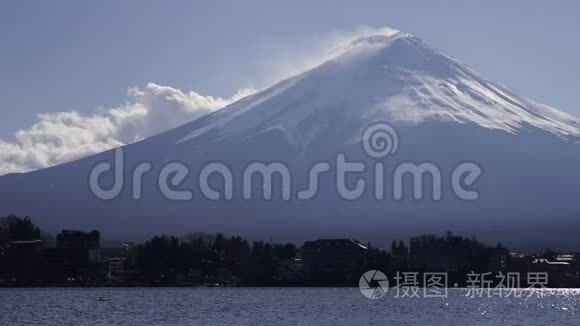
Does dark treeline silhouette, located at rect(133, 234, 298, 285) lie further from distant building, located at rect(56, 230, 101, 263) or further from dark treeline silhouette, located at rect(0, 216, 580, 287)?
distant building, located at rect(56, 230, 101, 263)

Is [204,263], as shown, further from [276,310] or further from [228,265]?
[276,310]

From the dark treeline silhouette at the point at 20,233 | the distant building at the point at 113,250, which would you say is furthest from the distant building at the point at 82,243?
the distant building at the point at 113,250

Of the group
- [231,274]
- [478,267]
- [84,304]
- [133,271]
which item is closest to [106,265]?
[133,271]

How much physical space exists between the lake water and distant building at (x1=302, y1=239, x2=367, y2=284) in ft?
115

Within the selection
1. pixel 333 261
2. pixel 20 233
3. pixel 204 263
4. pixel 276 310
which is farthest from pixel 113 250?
pixel 276 310

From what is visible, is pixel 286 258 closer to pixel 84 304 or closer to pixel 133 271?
pixel 133 271

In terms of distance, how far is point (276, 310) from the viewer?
89.2 meters

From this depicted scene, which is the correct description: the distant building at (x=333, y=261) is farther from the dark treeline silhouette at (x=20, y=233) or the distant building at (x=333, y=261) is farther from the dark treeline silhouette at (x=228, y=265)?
Answer: the dark treeline silhouette at (x=20, y=233)

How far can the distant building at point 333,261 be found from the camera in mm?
152000

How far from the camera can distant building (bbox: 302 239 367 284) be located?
152000 mm

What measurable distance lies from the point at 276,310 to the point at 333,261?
65.7m

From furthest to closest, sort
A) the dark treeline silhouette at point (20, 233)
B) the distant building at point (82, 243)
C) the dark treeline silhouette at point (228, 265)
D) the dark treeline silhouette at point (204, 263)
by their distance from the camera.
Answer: the dark treeline silhouette at point (20, 233) → the distant building at point (82, 243) → the dark treeline silhouette at point (204, 263) → the dark treeline silhouette at point (228, 265)

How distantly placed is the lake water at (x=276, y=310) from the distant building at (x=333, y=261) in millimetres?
35068

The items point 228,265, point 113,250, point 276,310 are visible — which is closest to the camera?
point 276,310
